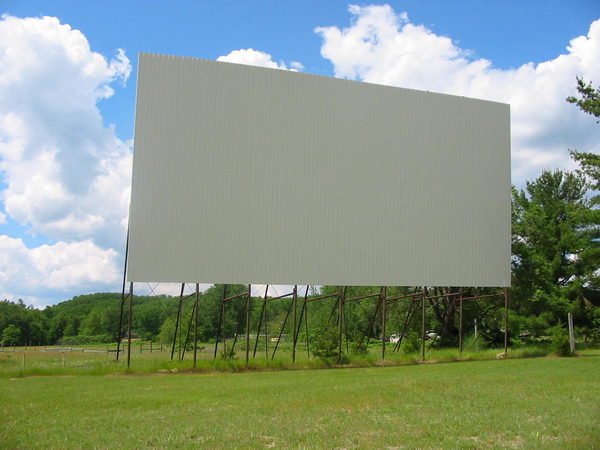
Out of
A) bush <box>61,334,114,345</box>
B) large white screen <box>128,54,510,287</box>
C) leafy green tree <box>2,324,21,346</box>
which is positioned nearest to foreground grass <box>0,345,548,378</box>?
large white screen <box>128,54,510,287</box>

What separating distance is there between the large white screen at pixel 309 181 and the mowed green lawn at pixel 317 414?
7370 millimetres

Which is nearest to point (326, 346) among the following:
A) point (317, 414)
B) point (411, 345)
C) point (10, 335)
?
point (411, 345)

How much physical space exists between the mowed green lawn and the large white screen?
7.37m

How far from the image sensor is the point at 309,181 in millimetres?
24531

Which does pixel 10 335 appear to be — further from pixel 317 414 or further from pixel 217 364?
pixel 317 414

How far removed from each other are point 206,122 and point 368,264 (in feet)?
30.9

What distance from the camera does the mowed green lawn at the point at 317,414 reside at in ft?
28.3

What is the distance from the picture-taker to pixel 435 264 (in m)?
26.6

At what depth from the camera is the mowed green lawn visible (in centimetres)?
862

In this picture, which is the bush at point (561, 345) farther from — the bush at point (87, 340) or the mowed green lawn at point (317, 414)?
the bush at point (87, 340)

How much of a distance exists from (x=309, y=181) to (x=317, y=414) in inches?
588

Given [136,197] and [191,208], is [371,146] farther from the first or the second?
[136,197]

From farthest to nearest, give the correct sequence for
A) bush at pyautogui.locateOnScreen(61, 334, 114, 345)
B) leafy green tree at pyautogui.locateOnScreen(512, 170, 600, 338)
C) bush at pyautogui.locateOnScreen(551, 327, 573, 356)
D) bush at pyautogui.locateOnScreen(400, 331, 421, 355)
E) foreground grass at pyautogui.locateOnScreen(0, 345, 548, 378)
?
bush at pyautogui.locateOnScreen(61, 334, 114, 345), leafy green tree at pyautogui.locateOnScreen(512, 170, 600, 338), bush at pyautogui.locateOnScreen(400, 331, 421, 355), bush at pyautogui.locateOnScreen(551, 327, 573, 356), foreground grass at pyautogui.locateOnScreen(0, 345, 548, 378)

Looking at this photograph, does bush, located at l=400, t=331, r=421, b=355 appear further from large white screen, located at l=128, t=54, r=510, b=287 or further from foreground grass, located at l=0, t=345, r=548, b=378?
large white screen, located at l=128, t=54, r=510, b=287
